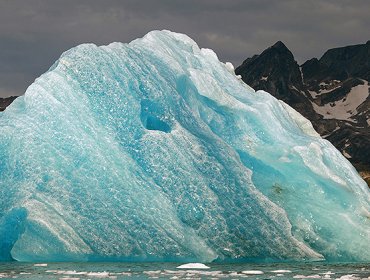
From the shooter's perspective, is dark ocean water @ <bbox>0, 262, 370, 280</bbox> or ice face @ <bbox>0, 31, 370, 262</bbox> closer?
dark ocean water @ <bbox>0, 262, 370, 280</bbox>

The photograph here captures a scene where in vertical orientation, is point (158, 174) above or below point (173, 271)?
above

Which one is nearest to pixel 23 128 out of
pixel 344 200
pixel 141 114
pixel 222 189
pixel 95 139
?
pixel 95 139

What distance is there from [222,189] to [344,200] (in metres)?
6.22

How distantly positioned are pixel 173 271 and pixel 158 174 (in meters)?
6.78

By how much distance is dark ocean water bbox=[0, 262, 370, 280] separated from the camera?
23.6 meters

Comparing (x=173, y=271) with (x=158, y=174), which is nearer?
(x=173, y=271)

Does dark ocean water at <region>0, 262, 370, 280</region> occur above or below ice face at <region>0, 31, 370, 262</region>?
below

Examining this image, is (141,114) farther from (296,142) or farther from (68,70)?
(296,142)

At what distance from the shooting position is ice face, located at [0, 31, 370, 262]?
30016 mm

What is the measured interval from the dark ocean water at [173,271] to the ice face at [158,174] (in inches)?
62.7

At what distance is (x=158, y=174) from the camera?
3139cm

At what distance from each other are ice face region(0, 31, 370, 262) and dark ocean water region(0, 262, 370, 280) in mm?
1593

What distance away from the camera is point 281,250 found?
31844mm

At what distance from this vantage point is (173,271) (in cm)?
2536
